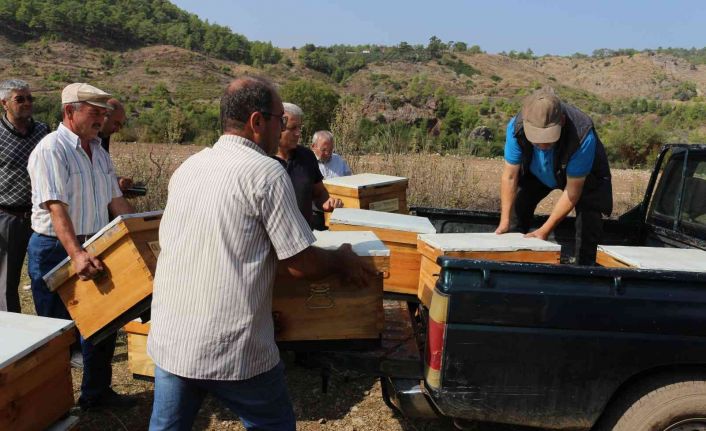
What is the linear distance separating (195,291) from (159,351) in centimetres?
31

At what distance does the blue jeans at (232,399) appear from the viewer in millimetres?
2096

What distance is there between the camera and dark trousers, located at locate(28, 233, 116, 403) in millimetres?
3510

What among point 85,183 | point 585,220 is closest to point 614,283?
point 585,220

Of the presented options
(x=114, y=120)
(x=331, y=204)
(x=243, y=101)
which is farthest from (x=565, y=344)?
(x=114, y=120)

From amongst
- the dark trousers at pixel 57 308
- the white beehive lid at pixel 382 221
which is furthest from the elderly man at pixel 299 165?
the dark trousers at pixel 57 308

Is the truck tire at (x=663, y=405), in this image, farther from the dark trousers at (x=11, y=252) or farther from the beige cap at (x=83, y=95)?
the dark trousers at (x=11, y=252)

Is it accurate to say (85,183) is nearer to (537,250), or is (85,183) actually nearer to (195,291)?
(195,291)

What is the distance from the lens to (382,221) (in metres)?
3.51

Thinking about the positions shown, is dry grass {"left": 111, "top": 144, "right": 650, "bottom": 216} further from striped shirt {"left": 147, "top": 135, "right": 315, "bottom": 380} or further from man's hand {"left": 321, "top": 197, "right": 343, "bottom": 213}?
striped shirt {"left": 147, "top": 135, "right": 315, "bottom": 380}

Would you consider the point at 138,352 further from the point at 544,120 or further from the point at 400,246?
the point at 544,120

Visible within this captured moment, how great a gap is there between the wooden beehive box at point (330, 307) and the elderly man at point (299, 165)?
152 centimetres

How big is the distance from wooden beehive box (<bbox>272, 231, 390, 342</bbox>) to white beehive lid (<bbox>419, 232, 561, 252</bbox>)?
1.34 ft

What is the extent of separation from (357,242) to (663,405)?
63.4 inches

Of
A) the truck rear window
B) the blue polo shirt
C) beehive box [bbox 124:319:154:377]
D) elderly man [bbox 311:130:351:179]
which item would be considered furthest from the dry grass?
the truck rear window
